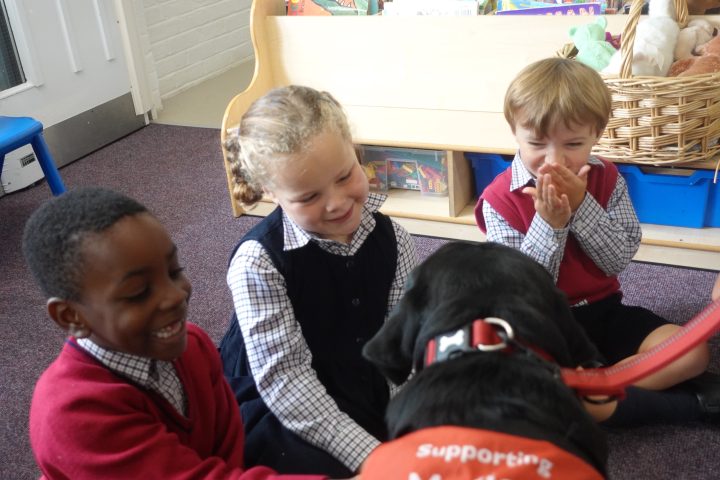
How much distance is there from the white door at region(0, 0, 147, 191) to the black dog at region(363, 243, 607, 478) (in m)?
2.44

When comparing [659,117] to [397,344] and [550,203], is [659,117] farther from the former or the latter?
[397,344]

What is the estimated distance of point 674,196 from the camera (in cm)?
206

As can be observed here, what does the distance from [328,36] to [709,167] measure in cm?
132

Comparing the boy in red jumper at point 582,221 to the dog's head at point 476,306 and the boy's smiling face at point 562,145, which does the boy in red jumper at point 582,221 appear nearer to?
the boy's smiling face at point 562,145

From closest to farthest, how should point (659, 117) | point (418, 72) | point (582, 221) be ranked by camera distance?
point (582, 221) → point (659, 117) → point (418, 72)

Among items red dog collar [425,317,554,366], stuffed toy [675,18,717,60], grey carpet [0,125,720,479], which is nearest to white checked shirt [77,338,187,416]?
red dog collar [425,317,554,366]

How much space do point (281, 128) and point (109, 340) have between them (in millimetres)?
413

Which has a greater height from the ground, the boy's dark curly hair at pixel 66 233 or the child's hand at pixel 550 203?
the boy's dark curly hair at pixel 66 233

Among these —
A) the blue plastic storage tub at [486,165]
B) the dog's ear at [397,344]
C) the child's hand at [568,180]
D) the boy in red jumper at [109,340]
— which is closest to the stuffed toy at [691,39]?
the blue plastic storage tub at [486,165]

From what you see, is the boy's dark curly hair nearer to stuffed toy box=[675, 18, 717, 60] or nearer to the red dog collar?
the red dog collar

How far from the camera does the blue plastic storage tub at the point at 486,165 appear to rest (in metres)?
2.26

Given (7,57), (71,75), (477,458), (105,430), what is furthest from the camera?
(71,75)

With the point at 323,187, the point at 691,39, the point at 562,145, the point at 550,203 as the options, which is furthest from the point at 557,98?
the point at 691,39

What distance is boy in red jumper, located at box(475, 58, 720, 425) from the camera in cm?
137
